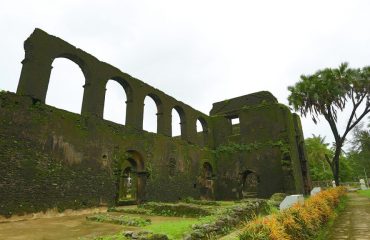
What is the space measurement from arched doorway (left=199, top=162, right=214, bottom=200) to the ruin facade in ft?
0.27

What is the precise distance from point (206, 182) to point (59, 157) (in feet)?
39.8

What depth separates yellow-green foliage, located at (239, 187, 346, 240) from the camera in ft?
14.4

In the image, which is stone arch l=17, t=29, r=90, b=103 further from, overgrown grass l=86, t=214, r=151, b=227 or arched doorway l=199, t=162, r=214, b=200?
arched doorway l=199, t=162, r=214, b=200

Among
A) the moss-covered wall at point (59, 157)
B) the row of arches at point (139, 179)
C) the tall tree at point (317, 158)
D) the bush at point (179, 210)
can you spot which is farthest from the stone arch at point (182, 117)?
the tall tree at point (317, 158)

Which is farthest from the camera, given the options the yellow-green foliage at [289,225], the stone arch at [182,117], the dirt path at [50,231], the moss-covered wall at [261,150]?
the stone arch at [182,117]

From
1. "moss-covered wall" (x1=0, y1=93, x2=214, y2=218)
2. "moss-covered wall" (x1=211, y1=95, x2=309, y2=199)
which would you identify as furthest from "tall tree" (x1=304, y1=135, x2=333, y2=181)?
"moss-covered wall" (x1=0, y1=93, x2=214, y2=218)

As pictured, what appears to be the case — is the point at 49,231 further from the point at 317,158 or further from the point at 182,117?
the point at 317,158

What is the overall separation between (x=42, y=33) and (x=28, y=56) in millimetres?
1269

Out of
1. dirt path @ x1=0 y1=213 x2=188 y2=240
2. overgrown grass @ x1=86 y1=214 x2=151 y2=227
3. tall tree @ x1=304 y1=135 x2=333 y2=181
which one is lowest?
dirt path @ x1=0 y1=213 x2=188 y2=240

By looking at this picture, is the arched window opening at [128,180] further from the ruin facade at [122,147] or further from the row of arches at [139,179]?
the ruin facade at [122,147]

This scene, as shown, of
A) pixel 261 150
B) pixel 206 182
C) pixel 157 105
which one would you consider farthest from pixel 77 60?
pixel 261 150

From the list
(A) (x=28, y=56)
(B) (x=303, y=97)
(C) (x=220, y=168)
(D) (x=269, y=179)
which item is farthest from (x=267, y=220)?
(B) (x=303, y=97)

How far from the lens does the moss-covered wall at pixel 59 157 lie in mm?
9398

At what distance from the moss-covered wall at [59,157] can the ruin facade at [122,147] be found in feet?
0.12
